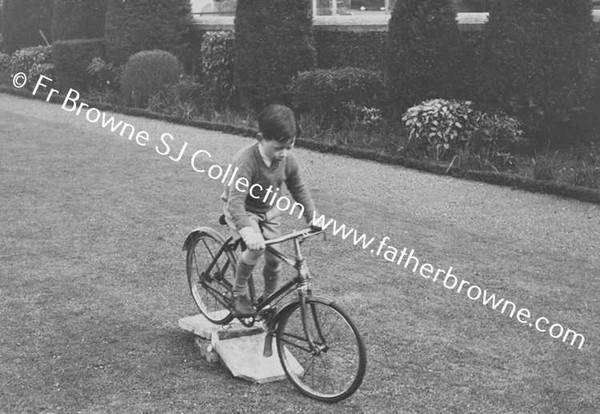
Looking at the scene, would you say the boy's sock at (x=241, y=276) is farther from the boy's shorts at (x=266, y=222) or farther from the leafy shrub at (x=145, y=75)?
the leafy shrub at (x=145, y=75)

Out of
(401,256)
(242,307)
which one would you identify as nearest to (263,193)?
(242,307)

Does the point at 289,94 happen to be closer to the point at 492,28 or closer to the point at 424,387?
the point at 492,28

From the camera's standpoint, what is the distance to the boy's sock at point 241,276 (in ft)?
13.9

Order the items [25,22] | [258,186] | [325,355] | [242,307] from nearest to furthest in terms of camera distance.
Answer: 1. [258,186]
2. [242,307]
3. [325,355]
4. [25,22]

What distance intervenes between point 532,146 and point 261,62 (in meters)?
5.25

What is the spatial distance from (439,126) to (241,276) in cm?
689

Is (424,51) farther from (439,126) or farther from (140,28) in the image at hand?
(140,28)

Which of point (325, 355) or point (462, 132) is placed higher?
point (462, 132)

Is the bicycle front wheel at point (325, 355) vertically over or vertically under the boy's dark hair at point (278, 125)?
under

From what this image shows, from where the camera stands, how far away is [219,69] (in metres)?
15.6

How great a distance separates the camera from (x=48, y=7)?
21.0 m

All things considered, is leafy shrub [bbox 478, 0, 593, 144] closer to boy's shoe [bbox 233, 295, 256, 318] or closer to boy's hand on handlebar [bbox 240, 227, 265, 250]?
boy's shoe [bbox 233, 295, 256, 318]

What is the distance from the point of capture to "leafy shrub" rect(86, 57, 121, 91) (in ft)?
55.1

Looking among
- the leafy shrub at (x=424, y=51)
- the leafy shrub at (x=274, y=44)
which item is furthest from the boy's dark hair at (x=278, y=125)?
the leafy shrub at (x=274, y=44)
